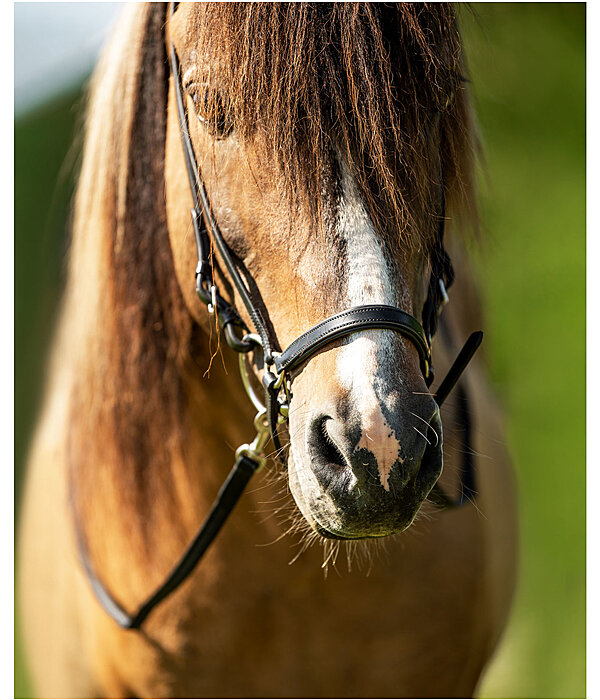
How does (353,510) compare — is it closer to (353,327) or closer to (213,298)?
(353,327)

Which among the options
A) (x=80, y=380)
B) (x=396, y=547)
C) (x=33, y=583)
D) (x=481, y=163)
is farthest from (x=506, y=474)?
(x=33, y=583)

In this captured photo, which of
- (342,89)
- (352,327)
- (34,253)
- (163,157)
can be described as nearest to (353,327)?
(352,327)

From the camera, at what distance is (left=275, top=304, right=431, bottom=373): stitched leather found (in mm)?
709

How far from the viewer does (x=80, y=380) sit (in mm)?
1248

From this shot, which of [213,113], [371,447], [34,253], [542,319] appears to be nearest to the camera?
[371,447]

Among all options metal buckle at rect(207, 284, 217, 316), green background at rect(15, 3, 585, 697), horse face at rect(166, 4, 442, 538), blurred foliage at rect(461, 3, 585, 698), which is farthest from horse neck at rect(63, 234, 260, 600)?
blurred foliage at rect(461, 3, 585, 698)

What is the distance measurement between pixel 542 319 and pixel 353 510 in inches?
110

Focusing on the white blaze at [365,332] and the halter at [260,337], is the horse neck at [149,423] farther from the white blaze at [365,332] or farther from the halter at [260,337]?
the white blaze at [365,332]

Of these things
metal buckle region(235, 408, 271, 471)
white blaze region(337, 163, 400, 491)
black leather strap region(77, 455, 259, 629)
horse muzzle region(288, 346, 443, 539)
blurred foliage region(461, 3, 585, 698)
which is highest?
white blaze region(337, 163, 400, 491)

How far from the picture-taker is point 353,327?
71 cm

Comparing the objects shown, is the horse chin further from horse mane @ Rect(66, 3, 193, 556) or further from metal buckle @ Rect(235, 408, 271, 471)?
horse mane @ Rect(66, 3, 193, 556)

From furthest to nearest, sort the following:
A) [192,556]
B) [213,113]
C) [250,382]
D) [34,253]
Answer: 1. [34,253]
2. [192,556]
3. [250,382]
4. [213,113]

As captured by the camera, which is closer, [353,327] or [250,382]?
[353,327]

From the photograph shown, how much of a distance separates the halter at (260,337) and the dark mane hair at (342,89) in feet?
0.37
